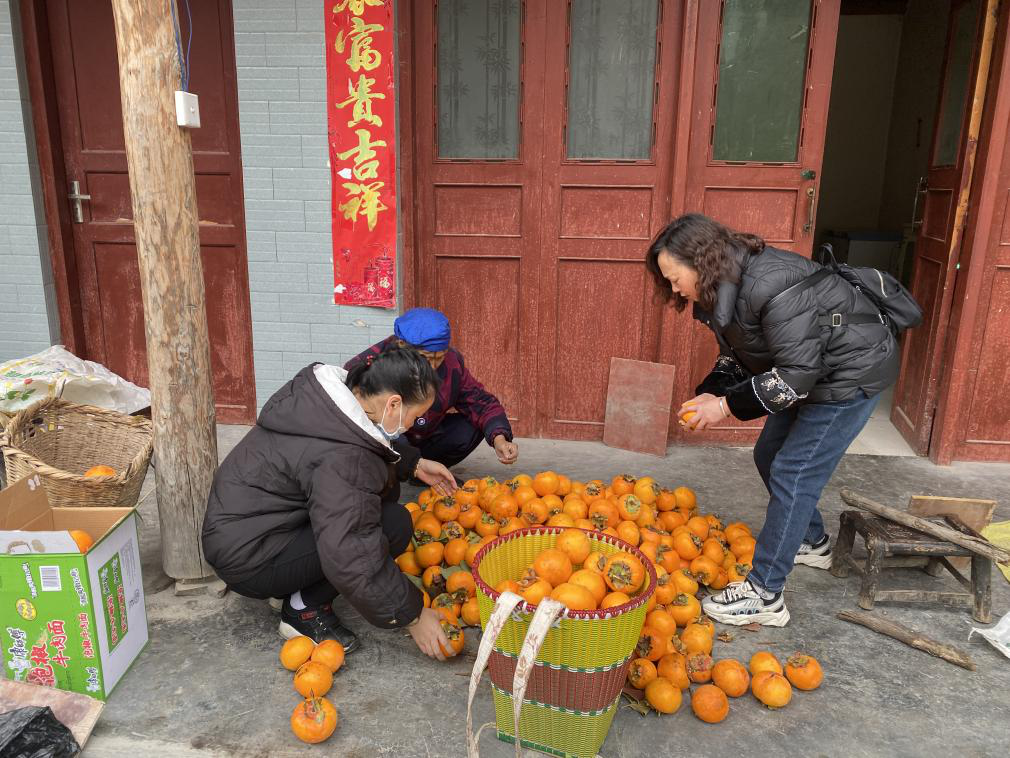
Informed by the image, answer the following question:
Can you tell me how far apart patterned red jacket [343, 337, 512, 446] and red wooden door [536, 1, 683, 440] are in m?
1.15

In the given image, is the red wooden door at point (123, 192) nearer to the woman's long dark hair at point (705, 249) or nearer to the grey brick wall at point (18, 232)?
the grey brick wall at point (18, 232)

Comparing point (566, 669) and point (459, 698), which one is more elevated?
point (566, 669)

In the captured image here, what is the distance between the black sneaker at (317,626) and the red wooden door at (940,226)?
402 centimetres

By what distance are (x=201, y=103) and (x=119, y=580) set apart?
3.54m

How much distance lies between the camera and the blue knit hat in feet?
11.4

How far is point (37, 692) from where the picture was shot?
2508 mm

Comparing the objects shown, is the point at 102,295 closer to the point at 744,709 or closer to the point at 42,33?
the point at 42,33

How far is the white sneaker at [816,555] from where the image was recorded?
11.9 feet

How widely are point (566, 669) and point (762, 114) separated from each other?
Result: 3767 mm

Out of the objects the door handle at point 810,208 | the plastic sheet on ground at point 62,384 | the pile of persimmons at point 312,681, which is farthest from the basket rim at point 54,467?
the door handle at point 810,208

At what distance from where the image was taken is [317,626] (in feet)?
9.61

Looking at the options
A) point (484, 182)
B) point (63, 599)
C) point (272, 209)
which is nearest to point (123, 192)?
point (272, 209)

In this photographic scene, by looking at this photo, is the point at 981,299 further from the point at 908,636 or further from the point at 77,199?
the point at 77,199

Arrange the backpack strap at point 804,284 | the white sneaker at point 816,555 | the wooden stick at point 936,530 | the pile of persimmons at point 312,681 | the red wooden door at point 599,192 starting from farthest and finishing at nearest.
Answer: the red wooden door at point 599,192
the white sneaker at point 816,555
the wooden stick at point 936,530
the backpack strap at point 804,284
the pile of persimmons at point 312,681
